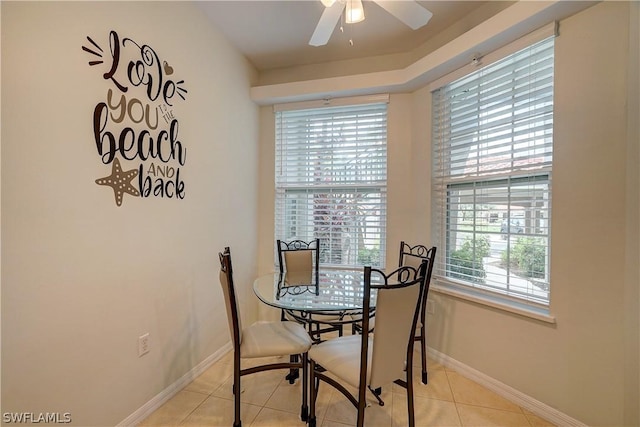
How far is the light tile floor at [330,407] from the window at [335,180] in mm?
1263

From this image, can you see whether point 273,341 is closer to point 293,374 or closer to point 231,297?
point 231,297

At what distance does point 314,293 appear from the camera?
211 centimetres

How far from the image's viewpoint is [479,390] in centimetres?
212

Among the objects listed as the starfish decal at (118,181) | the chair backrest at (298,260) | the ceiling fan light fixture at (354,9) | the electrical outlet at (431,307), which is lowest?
the electrical outlet at (431,307)

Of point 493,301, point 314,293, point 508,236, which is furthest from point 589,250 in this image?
point 314,293

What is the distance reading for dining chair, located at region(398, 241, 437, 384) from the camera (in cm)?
209

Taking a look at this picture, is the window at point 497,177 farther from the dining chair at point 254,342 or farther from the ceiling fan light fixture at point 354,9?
the dining chair at point 254,342

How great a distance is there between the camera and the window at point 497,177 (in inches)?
75.2

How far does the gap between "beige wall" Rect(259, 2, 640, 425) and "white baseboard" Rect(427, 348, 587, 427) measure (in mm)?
43

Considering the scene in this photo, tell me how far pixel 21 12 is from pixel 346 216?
8.48ft

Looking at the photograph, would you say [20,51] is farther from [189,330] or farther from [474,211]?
[474,211]

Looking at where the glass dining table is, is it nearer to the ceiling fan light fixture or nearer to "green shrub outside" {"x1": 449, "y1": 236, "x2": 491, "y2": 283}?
"green shrub outside" {"x1": 449, "y1": 236, "x2": 491, "y2": 283}

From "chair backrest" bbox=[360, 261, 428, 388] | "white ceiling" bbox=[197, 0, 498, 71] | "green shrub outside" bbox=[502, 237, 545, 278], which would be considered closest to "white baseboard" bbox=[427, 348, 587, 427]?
"green shrub outside" bbox=[502, 237, 545, 278]

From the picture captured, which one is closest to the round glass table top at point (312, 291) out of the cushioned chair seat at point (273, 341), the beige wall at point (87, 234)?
the cushioned chair seat at point (273, 341)
